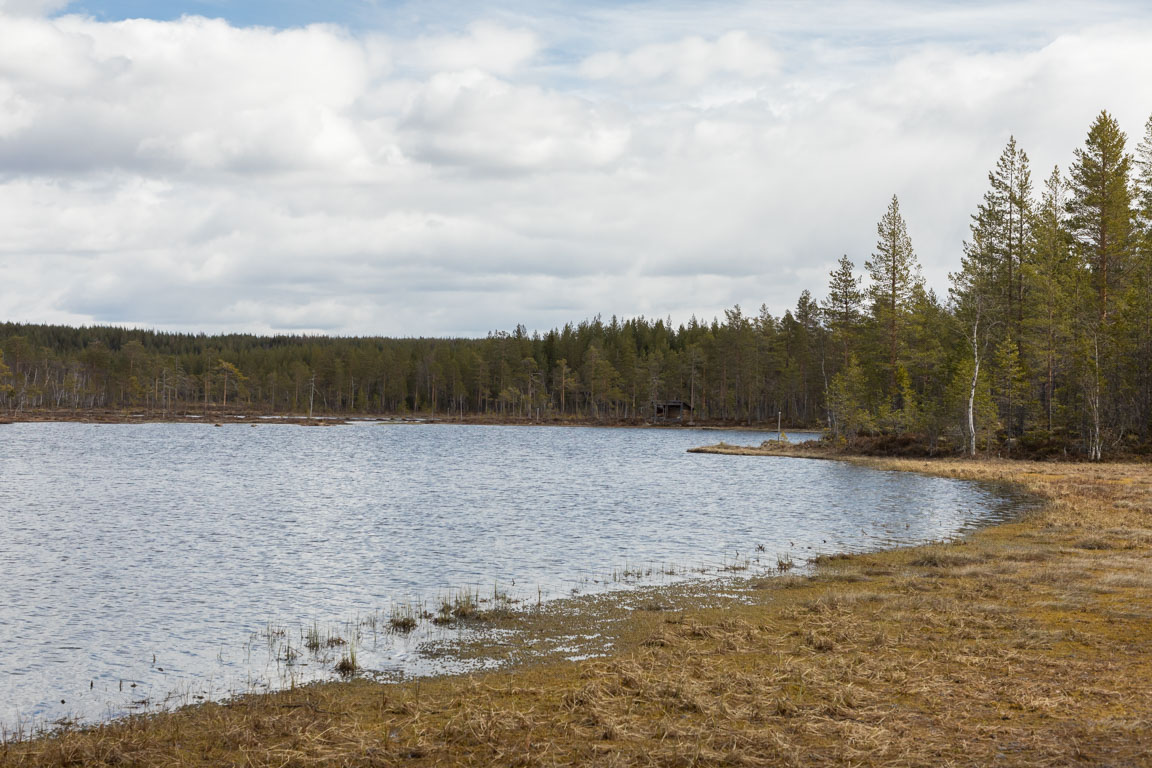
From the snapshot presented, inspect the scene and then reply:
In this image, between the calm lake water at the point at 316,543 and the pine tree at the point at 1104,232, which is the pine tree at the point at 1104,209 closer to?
the pine tree at the point at 1104,232

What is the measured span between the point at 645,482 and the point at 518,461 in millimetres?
20009

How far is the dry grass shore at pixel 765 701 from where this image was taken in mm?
8812

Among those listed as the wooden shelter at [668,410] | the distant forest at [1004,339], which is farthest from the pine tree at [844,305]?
the wooden shelter at [668,410]

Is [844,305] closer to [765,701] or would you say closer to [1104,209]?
[1104,209]

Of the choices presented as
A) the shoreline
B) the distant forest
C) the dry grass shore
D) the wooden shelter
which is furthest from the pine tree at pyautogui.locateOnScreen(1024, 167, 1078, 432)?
the wooden shelter

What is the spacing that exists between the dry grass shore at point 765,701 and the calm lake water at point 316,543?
8.63ft

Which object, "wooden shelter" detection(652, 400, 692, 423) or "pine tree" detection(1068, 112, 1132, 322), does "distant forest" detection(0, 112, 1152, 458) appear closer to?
"pine tree" detection(1068, 112, 1132, 322)

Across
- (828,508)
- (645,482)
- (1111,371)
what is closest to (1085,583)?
(828,508)

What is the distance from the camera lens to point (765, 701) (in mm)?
10367

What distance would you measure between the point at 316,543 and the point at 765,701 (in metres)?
20.6

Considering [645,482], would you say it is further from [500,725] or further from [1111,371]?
[500,725]

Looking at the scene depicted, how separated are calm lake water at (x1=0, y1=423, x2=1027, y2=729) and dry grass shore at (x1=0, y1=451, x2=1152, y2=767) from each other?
2.63 meters

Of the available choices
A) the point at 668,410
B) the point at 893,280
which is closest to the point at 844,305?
the point at 893,280

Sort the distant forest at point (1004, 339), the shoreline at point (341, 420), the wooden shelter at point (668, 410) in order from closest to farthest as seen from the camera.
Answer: the distant forest at point (1004, 339) < the shoreline at point (341, 420) < the wooden shelter at point (668, 410)
